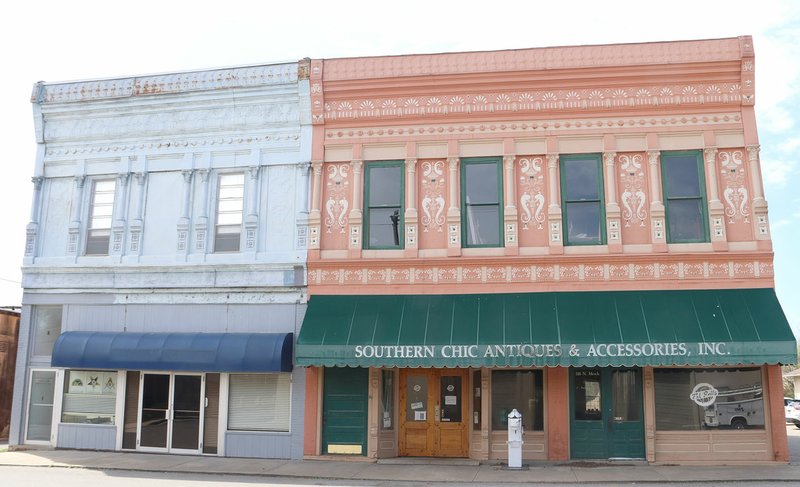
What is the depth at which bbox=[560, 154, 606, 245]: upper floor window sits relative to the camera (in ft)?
54.2

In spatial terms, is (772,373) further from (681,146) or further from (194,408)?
(194,408)

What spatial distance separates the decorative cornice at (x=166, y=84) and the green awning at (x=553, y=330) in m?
6.45

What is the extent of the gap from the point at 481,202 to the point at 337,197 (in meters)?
3.66

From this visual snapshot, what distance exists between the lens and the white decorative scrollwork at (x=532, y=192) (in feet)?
54.9

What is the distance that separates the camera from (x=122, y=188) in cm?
1878

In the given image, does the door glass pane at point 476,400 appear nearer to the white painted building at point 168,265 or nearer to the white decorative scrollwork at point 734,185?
the white painted building at point 168,265

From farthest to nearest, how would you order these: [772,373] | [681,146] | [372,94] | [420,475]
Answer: [372,94], [681,146], [772,373], [420,475]

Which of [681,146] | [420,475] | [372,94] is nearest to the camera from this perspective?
[420,475]

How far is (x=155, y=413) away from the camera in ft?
58.0

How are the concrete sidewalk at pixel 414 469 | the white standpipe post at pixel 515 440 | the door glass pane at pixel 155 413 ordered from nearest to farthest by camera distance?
the concrete sidewalk at pixel 414 469 → the white standpipe post at pixel 515 440 → the door glass pane at pixel 155 413

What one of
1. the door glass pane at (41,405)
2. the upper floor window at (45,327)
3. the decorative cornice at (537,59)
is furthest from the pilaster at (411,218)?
the door glass pane at (41,405)

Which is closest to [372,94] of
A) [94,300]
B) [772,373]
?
[94,300]

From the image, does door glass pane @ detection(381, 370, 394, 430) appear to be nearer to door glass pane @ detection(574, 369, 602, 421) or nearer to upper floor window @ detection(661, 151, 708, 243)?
door glass pane @ detection(574, 369, 602, 421)

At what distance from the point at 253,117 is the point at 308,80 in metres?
1.80
